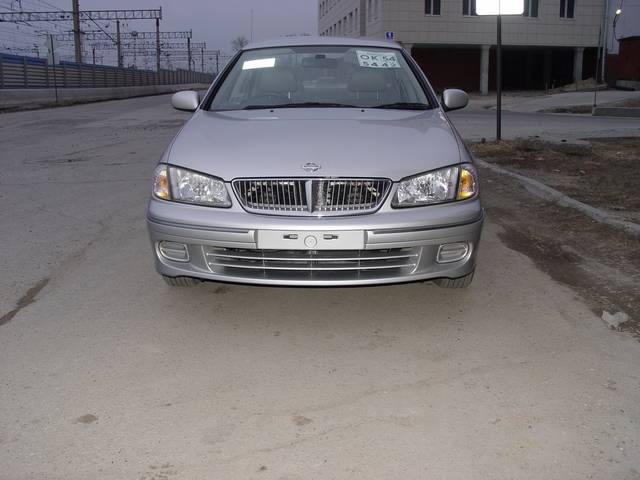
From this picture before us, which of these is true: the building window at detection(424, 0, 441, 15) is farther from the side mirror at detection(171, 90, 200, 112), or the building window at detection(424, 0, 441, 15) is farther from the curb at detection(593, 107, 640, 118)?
the side mirror at detection(171, 90, 200, 112)

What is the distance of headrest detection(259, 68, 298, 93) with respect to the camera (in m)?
5.09

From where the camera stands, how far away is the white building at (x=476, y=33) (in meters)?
43.6

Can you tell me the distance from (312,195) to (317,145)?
0.40 meters

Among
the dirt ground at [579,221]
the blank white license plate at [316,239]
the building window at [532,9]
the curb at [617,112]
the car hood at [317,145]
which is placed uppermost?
the building window at [532,9]

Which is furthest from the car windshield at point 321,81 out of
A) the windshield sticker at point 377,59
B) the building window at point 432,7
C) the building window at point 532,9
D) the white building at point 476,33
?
the building window at point 532,9

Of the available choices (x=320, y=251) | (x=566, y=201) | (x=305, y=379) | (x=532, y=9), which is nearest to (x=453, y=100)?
(x=320, y=251)

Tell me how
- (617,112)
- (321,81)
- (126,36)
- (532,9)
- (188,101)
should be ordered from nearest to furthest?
(188,101), (321,81), (617,112), (532,9), (126,36)

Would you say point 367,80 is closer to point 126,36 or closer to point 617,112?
point 617,112

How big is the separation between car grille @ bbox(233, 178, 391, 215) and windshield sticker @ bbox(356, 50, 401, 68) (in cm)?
191

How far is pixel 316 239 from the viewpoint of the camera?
3.54 m

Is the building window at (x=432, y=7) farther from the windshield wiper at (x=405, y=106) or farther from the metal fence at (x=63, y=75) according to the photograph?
the windshield wiper at (x=405, y=106)

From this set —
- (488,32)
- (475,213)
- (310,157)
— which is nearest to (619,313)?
(475,213)

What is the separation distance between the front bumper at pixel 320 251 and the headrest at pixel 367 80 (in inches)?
64.0

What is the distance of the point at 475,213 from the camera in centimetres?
382
